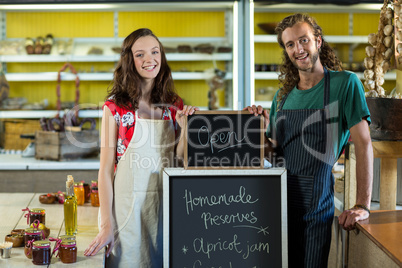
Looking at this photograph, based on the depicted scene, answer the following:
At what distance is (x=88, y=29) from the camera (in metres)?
5.26

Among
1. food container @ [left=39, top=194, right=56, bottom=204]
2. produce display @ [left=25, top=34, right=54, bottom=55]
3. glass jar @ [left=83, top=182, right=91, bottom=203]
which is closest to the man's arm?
glass jar @ [left=83, top=182, right=91, bottom=203]

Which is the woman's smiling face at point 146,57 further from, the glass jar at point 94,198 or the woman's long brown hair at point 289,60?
the glass jar at point 94,198

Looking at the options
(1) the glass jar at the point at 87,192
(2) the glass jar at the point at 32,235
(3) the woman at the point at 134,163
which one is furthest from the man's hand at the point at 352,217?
(1) the glass jar at the point at 87,192

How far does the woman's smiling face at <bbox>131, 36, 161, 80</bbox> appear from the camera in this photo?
1.89m

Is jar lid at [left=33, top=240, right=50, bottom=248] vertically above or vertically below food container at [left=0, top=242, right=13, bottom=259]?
above

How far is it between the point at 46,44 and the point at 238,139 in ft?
12.0

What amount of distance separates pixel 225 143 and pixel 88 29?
3.89m

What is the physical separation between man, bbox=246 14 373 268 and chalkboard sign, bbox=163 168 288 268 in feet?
0.39

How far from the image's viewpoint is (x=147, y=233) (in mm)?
1889

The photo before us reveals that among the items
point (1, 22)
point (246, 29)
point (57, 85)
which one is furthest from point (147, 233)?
point (1, 22)

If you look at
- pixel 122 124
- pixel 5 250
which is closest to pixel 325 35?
pixel 122 124

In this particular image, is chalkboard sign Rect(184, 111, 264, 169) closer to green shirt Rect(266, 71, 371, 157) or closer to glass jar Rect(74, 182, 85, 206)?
green shirt Rect(266, 71, 371, 157)

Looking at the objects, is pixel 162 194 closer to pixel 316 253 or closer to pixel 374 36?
pixel 316 253

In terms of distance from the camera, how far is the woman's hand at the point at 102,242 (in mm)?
1771
